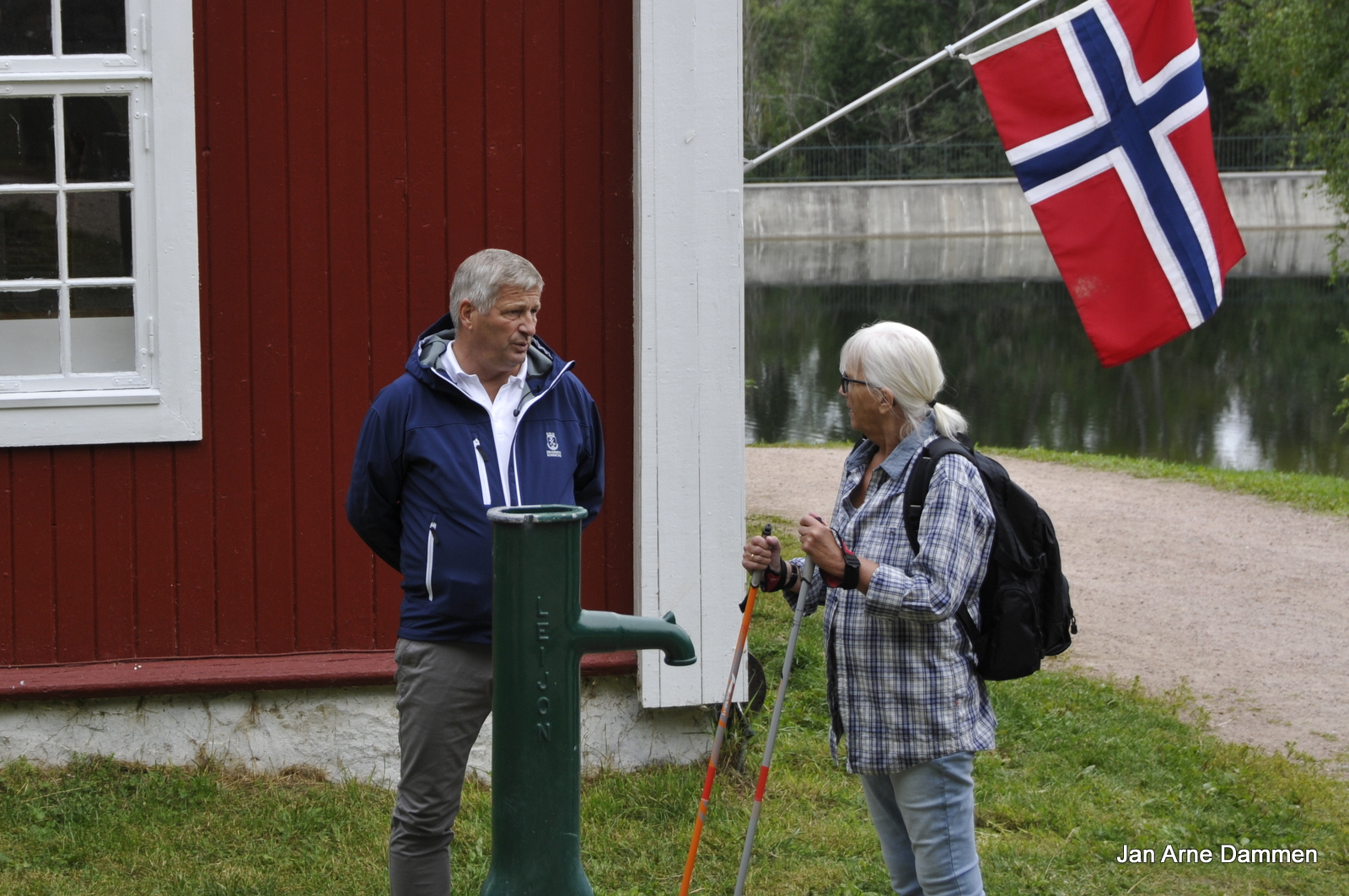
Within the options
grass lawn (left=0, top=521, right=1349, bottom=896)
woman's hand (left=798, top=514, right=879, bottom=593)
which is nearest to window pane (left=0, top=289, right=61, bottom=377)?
grass lawn (left=0, top=521, right=1349, bottom=896)

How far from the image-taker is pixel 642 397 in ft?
16.3

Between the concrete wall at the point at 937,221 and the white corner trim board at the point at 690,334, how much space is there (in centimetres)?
3862

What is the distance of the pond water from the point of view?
1875 cm

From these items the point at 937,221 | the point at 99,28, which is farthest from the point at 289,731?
the point at 937,221

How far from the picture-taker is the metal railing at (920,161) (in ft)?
162

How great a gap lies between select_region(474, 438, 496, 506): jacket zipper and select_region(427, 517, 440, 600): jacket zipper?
0.14 metres

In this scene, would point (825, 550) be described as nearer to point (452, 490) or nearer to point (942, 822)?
point (942, 822)

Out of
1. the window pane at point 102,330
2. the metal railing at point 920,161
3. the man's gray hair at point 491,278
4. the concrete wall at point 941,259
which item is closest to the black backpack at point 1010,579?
the man's gray hair at point 491,278

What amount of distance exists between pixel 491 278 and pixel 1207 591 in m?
7.06

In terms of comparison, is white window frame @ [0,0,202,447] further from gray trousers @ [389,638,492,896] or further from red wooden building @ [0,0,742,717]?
gray trousers @ [389,638,492,896]

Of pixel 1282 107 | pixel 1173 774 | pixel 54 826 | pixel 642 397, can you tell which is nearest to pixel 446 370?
pixel 642 397

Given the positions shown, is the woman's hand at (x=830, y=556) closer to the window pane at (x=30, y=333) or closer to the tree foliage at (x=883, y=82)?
the window pane at (x=30, y=333)

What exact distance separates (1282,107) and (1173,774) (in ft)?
41.0

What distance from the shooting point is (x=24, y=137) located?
15.8ft
